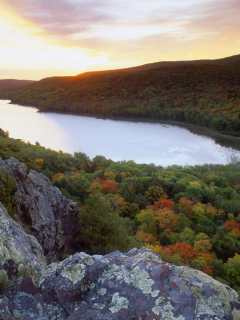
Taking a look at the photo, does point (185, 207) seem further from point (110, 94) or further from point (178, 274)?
point (110, 94)

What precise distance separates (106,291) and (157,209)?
23641mm

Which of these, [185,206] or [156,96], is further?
[156,96]

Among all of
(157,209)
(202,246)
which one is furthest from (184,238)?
(157,209)

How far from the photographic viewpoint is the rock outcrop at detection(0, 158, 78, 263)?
6.73 meters

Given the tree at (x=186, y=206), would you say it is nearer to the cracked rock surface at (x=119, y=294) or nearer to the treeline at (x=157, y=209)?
the treeline at (x=157, y=209)

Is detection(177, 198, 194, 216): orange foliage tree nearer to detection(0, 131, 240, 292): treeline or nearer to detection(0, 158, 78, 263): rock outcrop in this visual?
detection(0, 131, 240, 292): treeline

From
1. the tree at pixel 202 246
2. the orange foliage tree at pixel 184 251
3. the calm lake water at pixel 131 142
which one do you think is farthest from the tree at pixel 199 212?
the calm lake water at pixel 131 142

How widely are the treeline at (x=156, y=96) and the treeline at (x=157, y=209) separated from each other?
4736 centimetres

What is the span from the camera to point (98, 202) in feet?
33.6

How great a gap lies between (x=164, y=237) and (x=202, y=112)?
7290cm

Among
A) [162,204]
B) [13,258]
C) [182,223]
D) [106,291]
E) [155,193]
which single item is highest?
[13,258]

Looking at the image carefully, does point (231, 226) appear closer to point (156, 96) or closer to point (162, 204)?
point (162, 204)

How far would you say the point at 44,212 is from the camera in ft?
26.0

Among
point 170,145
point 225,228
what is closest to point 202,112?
point 170,145
